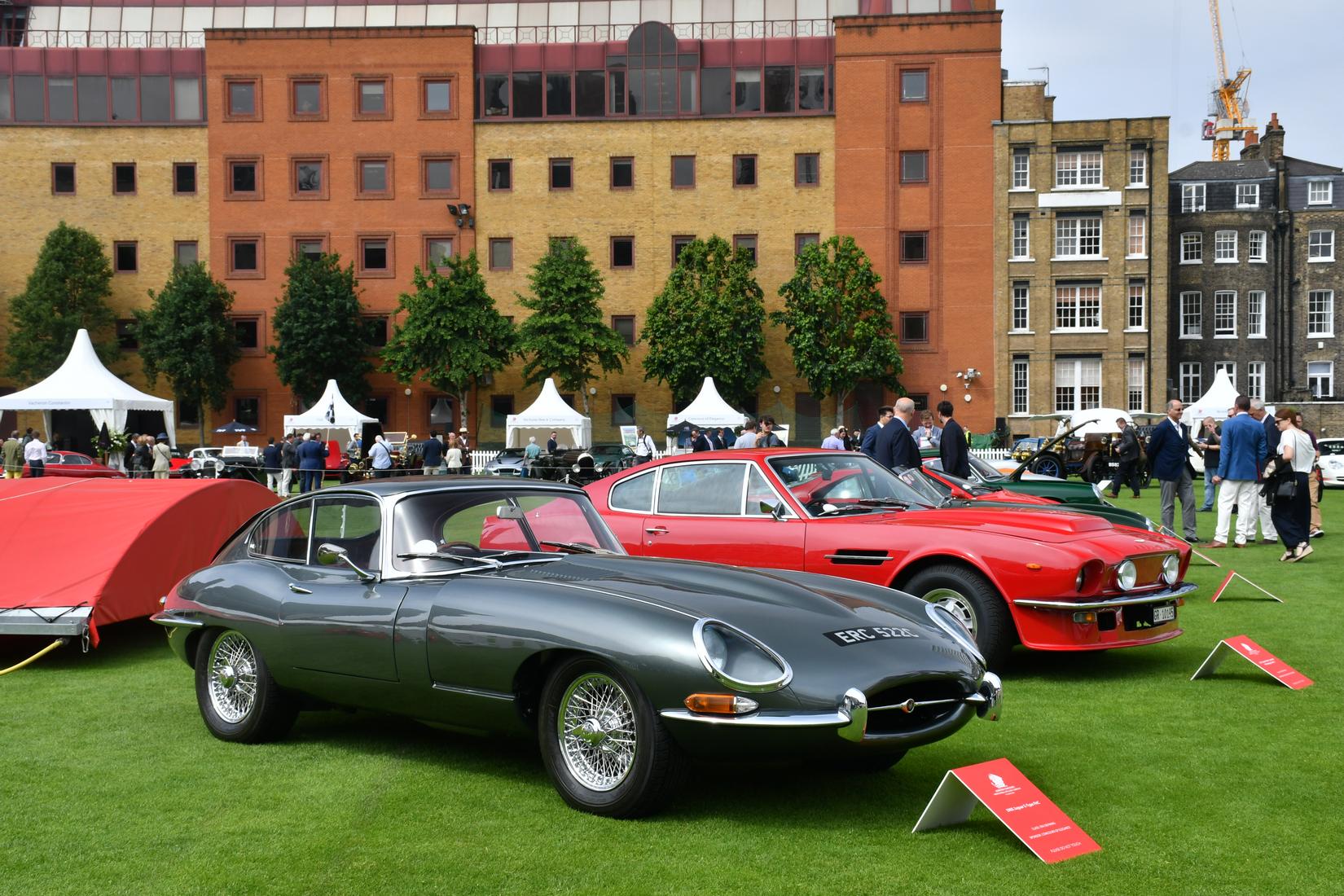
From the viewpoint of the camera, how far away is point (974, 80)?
55031mm

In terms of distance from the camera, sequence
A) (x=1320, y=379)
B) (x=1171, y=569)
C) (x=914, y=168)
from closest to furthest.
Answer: (x=1171, y=569)
(x=914, y=168)
(x=1320, y=379)

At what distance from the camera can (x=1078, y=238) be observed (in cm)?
5681

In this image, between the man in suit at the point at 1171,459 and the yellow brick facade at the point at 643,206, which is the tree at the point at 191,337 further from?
the man in suit at the point at 1171,459

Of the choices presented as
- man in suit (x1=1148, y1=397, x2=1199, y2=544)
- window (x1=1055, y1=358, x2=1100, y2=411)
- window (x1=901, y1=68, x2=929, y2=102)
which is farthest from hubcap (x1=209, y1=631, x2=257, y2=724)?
Answer: window (x1=1055, y1=358, x2=1100, y2=411)

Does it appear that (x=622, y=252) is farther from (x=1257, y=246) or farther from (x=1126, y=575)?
(x=1126, y=575)

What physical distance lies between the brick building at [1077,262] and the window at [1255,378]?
8198mm

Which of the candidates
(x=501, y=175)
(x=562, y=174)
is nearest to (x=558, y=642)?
(x=562, y=174)

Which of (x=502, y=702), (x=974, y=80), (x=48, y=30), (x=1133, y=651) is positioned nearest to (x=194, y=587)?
(x=502, y=702)

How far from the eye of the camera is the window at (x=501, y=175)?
5616cm

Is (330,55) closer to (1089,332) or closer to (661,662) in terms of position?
(1089,332)

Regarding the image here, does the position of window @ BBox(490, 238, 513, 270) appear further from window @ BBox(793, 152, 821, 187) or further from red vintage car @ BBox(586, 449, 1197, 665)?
red vintage car @ BBox(586, 449, 1197, 665)

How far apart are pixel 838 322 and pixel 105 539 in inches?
1785

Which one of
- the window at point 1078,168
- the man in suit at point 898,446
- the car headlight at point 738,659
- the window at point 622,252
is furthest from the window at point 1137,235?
the car headlight at point 738,659

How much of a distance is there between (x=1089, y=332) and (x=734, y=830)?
55.3m
